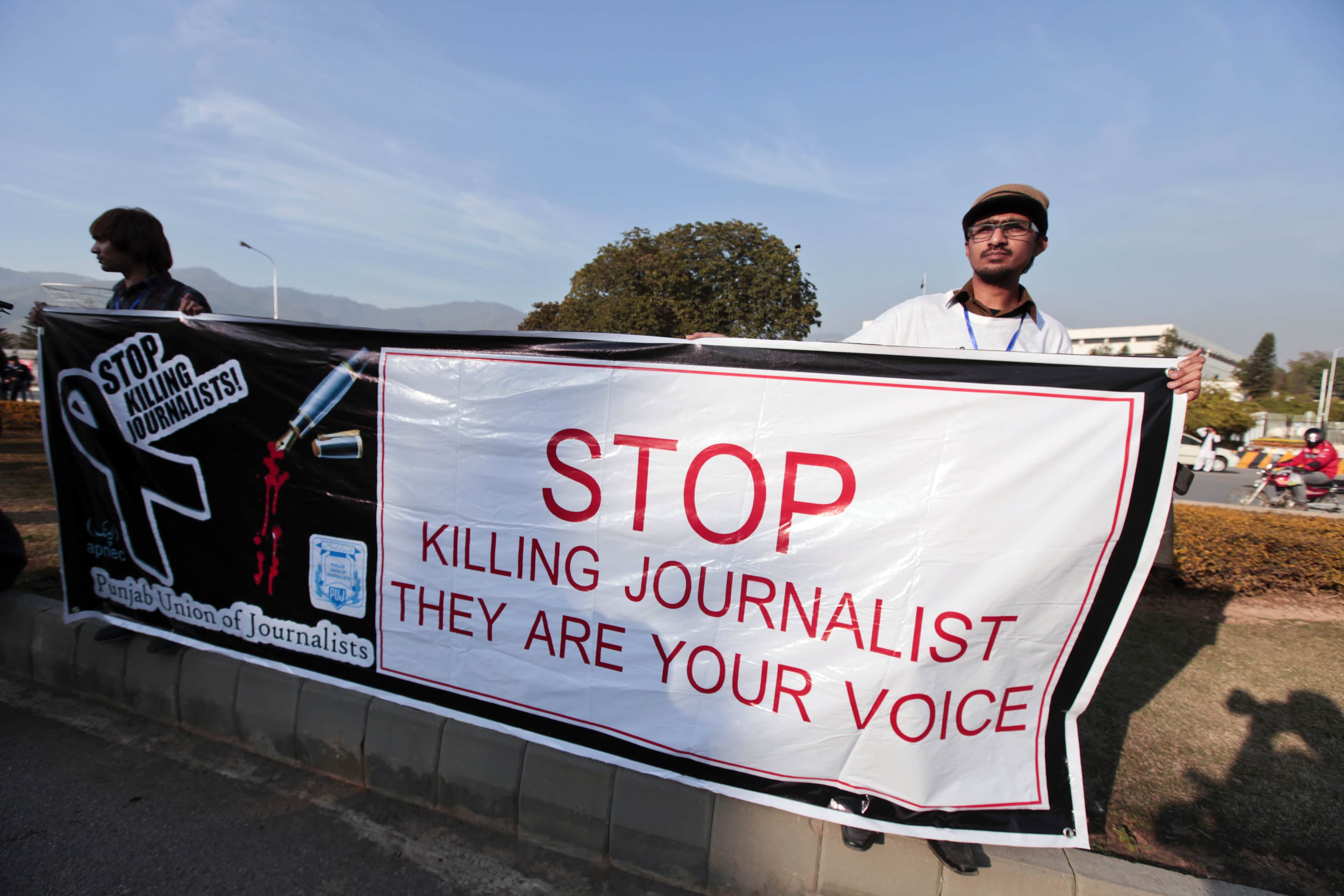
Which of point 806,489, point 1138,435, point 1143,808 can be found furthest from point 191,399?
point 1143,808

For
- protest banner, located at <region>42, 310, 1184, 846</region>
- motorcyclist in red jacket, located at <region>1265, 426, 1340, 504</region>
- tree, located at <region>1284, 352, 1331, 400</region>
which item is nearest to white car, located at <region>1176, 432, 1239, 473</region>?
motorcyclist in red jacket, located at <region>1265, 426, 1340, 504</region>

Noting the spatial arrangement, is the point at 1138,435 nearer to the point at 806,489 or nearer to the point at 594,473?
the point at 806,489

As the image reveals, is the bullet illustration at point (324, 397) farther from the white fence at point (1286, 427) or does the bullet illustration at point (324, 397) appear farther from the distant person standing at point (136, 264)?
the white fence at point (1286, 427)

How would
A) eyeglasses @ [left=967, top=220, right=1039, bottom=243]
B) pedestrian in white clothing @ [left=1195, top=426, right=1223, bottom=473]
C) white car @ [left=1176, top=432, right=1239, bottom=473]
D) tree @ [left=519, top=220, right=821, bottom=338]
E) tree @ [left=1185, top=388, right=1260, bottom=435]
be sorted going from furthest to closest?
tree @ [left=1185, top=388, right=1260, bottom=435]
tree @ [left=519, top=220, right=821, bottom=338]
white car @ [left=1176, top=432, right=1239, bottom=473]
pedestrian in white clothing @ [left=1195, top=426, right=1223, bottom=473]
eyeglasses @ [left=967, top=220, right=1039, bottom=243]

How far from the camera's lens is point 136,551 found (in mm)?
3232

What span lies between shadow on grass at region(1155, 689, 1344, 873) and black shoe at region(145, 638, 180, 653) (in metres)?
4.01

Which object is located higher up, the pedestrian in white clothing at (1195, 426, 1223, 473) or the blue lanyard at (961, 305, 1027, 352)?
the blue lanyard at (961, 305, 1027, 352)

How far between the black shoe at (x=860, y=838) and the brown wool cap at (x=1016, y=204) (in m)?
2.15

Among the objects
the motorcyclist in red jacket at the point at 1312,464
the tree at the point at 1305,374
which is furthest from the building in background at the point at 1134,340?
the motorcyclist in red jacket at the point at 1312,464

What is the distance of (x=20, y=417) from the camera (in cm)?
1309

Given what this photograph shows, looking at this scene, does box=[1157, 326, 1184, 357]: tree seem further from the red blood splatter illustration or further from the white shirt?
Answer: the red blood splatter illustration

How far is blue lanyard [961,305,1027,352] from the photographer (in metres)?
2.58

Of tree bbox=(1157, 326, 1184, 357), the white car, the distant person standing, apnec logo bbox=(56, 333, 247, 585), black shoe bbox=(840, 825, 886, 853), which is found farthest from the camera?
tree bbox=(1157, 326, 1184, 357)

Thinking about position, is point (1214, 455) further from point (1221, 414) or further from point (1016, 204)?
point (1016, 204)
